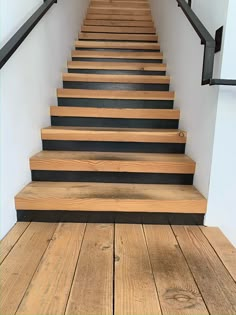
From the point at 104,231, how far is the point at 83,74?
173 centimetres

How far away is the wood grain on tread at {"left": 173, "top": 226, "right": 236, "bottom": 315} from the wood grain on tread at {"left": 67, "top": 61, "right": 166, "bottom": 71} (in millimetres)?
1859

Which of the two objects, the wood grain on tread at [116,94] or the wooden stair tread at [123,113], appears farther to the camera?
the wood grain on tread at [116,94]

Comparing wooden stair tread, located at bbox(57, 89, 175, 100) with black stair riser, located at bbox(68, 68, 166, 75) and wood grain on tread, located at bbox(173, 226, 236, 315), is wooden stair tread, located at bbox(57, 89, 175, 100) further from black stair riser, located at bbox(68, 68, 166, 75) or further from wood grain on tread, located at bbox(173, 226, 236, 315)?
wood grain on tread, located at bbox(173, 226, 236, 315)

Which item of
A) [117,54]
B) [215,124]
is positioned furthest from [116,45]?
[215,124]

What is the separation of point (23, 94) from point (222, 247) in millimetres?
1397

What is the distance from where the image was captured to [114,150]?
6.18 ft

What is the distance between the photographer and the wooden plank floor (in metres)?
0.89

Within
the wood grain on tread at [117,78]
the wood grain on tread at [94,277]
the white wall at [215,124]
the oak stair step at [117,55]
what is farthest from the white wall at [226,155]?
the oak stair step at [117,55]

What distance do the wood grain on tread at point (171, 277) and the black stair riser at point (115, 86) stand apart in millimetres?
1540

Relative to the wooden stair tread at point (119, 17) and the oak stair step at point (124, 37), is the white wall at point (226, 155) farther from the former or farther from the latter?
the wooden stair tread at point (119, 17)

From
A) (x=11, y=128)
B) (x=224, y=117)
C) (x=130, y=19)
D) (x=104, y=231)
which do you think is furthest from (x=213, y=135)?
(x=130, y=19)

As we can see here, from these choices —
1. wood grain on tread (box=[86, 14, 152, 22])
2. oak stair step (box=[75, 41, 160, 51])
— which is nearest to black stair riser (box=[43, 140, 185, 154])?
oak stair step (box=[75, 41, 160, 51])

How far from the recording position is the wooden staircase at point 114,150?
56.1 inches

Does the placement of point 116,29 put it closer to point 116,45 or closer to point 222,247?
point 116,45
